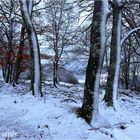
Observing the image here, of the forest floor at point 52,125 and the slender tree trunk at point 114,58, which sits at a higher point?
the slender tree trunk at point 114,58

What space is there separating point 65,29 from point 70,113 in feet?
86.0

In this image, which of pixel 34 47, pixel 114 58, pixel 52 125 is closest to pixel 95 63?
pixel 52 125

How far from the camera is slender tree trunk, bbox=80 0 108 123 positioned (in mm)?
9062

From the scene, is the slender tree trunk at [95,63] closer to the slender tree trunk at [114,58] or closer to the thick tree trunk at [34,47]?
the slender tree trunk at [114,58]

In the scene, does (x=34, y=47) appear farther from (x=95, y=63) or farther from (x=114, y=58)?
(x=95, y=63)

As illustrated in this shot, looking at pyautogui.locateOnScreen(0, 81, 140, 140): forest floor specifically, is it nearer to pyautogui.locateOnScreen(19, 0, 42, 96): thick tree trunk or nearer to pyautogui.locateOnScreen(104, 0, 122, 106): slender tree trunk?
pyautogui.locateOnScreen(19, 0, 42, 96): thick tree trunk

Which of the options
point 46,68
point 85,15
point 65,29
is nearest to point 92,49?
point 85,15

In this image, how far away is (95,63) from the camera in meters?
9.09

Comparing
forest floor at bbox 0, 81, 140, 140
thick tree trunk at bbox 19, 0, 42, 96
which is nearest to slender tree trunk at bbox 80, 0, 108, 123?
forest floor at bbox 0, 81, 140, 140

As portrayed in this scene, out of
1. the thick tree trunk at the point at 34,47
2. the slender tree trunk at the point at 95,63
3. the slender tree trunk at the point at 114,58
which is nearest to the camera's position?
the slender tree trunk at the point at 95,63

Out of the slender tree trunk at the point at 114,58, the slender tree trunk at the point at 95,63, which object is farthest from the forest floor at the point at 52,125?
the slender tree trunk at the point at 114,58

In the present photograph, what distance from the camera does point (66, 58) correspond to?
38.9 m

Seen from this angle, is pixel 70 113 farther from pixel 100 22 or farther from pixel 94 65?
pixel 100 22

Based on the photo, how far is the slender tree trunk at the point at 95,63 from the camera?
29.7 ft
